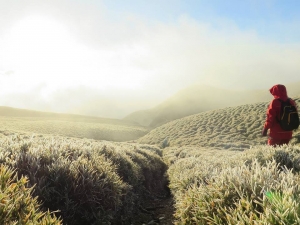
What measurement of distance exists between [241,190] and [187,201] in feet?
5.15

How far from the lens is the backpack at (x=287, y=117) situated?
929cm

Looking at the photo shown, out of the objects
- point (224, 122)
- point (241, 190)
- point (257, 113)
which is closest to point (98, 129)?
point (224, 122)

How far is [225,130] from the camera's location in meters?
46.6

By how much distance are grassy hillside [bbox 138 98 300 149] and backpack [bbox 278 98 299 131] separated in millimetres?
25552

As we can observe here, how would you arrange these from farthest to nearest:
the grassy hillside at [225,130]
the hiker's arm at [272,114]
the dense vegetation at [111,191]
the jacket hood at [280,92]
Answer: the grassy hillside at [225,130] < the jacket hood at [280,92] < the hiker's arm at [272,114] < the dense vegetation at [111,191]

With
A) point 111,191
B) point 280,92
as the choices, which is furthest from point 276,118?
point 111,191

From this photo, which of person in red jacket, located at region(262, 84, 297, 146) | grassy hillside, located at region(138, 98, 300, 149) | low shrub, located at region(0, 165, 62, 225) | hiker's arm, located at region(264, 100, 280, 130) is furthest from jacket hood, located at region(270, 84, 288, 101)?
grassy hillside, located at region(138, 98, 300, 149)

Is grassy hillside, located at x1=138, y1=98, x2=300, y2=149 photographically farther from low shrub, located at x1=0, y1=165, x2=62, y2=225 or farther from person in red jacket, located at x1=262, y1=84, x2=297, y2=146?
low shrub, located at x1=0, y1=165, x2=62, y2=225

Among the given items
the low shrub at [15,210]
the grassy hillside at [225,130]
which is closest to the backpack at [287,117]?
the low shrub at [15,210]

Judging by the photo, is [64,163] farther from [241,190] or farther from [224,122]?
[224,122]

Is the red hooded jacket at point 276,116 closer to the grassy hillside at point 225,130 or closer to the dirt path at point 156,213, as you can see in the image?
the dirt path at point 156,213

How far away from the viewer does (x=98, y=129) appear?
74438 mm

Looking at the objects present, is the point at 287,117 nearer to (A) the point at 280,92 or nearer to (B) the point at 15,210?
(A) the point at 280,92

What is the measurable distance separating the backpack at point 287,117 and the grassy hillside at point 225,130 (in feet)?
83.8
